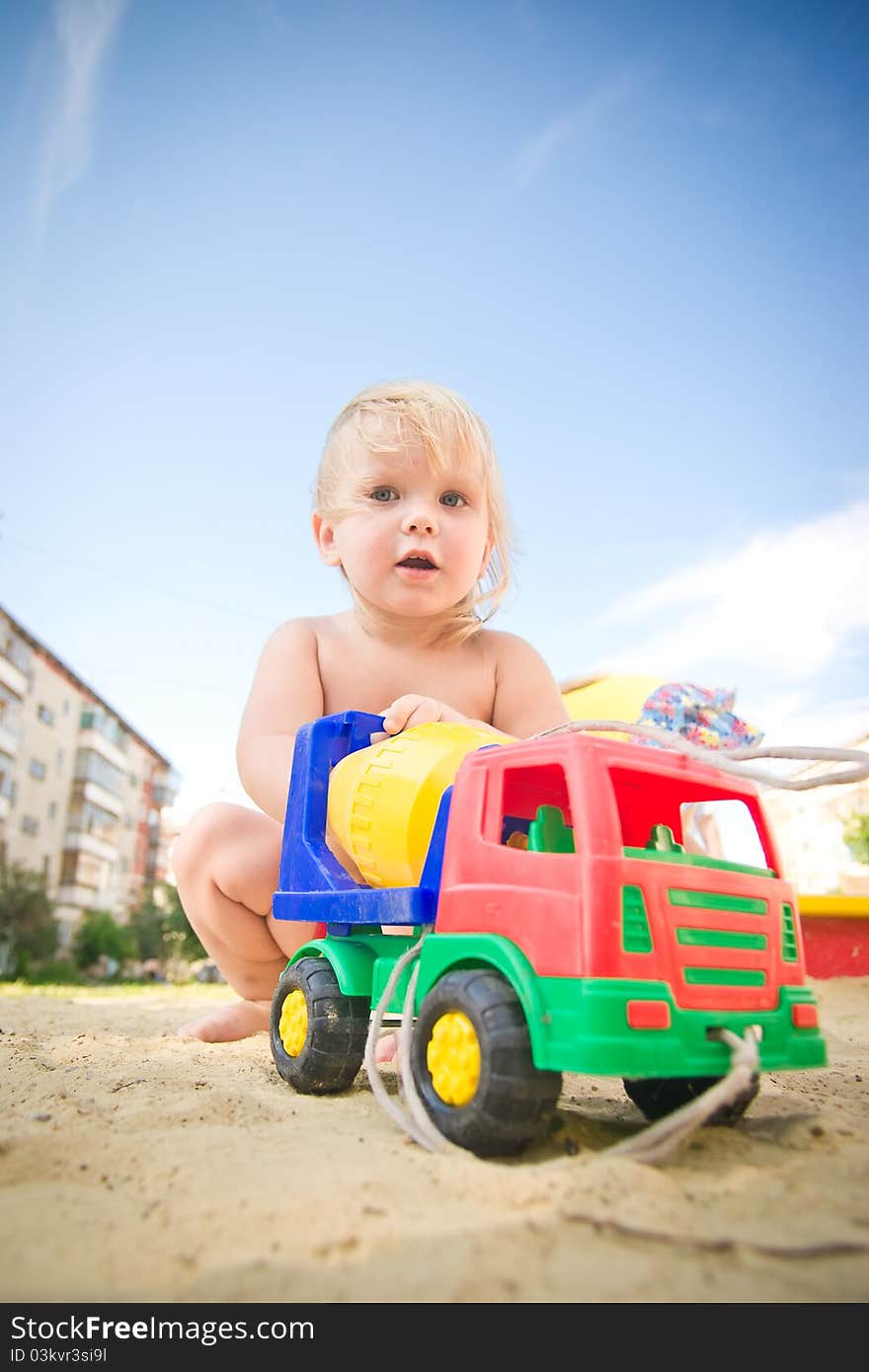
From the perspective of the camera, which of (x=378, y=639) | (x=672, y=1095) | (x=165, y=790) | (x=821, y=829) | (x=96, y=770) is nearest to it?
(x=672, y=1095)

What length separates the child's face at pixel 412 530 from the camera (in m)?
2.12

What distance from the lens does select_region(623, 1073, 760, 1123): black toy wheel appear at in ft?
4.80

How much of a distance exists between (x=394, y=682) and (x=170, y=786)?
49172mm

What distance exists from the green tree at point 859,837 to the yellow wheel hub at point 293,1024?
24162 mm

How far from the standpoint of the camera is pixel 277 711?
7.14ft

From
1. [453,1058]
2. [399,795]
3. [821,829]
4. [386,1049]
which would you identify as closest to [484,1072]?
[453,1058]

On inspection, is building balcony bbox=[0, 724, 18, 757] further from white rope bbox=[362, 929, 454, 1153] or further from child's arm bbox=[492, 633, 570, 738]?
white rope bbox=[362, 929, 454, 1153]

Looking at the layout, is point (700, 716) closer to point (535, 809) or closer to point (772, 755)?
point (535, 809)

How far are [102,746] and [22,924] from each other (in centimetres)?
1208

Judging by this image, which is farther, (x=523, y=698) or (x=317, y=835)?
(x=523, y=698)

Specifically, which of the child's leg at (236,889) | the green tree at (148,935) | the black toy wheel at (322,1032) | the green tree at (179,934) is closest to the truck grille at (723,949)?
the black toy wheel at (322,1032)

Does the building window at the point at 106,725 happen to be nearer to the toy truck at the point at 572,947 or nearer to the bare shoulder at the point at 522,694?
the bare shoulder at the point at 522,694
